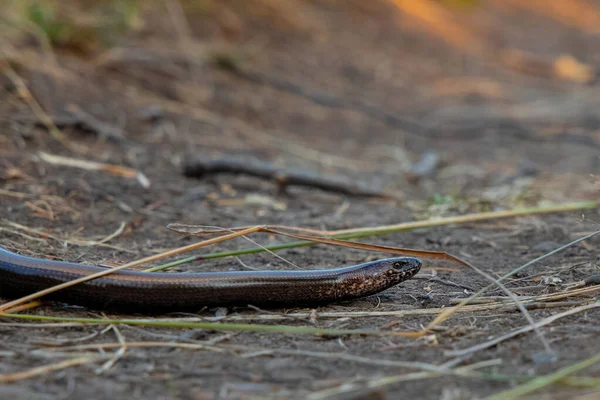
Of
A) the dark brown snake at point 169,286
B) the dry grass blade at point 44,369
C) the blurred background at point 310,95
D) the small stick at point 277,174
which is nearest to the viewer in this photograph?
the dry grass blade at point 44,369

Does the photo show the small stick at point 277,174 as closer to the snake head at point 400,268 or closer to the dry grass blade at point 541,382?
the snake head at point 400,268

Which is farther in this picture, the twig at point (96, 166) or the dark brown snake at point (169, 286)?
the twig at point (96, 166)

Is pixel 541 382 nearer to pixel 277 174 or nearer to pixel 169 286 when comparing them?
pixel 169 286

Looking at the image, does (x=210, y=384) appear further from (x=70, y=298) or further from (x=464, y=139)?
(x=464, y=139)

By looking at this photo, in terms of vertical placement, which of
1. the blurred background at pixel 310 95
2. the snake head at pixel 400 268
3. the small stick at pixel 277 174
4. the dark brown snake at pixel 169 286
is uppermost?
the blurred background at pixel 310 95

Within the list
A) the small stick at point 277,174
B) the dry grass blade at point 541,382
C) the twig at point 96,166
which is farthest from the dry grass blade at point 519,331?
the twig at point 96,166

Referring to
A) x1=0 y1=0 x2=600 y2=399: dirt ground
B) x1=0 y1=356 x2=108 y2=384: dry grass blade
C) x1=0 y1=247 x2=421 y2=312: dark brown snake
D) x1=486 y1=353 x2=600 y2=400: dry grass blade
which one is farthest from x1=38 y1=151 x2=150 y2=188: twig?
x1=486 y1=353 x2=600 y2=400: dry grass blade

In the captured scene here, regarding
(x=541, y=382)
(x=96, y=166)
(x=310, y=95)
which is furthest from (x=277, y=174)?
(x=310, y=95)
